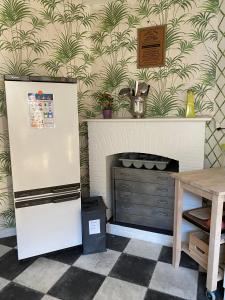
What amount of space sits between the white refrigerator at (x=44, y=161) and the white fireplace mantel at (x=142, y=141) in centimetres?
38

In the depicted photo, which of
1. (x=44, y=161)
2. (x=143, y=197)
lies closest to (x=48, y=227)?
(x=44, y=161)

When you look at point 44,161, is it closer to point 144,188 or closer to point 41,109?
point 41,109

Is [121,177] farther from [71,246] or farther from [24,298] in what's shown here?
[24,298]

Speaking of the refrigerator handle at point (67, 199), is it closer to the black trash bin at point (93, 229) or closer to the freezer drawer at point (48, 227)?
the freezer drawer at point (48, 227)

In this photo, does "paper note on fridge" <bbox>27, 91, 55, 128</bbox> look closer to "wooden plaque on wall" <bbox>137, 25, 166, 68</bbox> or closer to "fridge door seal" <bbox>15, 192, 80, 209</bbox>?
"fridge door seal" <bbox>15, 192, 80, 209</bbox>

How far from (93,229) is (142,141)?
0.87m

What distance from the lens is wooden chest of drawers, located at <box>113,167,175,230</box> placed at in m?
2.09

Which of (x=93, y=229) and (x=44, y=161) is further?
(x=93, y=229)

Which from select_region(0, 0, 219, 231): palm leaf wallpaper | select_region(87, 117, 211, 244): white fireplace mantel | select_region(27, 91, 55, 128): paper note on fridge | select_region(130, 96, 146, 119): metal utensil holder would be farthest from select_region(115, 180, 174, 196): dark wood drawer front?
select_region(27, 91, 55, 128): paper note on fridge

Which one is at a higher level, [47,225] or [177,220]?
[177,220]

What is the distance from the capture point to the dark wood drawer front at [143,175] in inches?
81.4

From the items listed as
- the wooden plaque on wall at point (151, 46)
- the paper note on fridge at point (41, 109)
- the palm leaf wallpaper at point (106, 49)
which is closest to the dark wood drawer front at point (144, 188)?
the palm leaf wallpaper at point (106, 49)

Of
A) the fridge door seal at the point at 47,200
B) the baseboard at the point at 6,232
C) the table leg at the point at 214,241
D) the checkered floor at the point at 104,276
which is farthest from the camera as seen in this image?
the baseboard at the point at 6,232

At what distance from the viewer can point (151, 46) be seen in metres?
2.09
